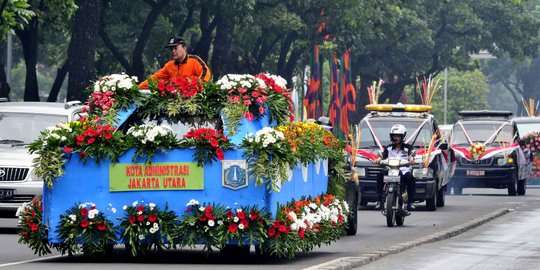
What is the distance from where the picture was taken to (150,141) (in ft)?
51.8

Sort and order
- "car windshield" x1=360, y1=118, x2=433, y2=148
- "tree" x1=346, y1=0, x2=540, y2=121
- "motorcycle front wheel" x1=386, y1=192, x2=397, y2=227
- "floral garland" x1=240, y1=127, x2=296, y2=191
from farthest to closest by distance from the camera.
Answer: "tree" x1=346, y1=0, x2=540, y2=121
"car windshield" x1=360, y1=118, x2=433, y2=148
"motorcycle front wheel" x1=386, y1=192, x2=397, y2=227
"floral garland" x1=240, y1=127, x2=296, y2=191

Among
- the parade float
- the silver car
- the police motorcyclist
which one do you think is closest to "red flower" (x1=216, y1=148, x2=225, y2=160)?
the parade float

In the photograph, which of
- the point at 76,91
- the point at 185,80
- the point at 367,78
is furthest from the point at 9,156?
the point at 367,78

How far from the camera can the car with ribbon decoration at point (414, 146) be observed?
31.5 meters

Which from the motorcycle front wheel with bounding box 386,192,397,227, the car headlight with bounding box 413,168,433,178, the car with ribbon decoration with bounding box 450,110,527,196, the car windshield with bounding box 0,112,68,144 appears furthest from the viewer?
the car with ribbon decoration with bounding box 450,110,527,196

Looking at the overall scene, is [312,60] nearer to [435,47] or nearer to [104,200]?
[435,47]

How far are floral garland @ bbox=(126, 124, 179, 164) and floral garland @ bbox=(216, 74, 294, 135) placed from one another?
0.63 meters

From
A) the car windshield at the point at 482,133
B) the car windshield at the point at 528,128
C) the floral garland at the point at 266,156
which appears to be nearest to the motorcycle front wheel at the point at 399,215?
the floral garland at the point at 266,156

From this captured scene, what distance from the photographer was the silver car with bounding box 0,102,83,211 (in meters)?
21.8

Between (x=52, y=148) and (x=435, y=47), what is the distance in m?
53.9

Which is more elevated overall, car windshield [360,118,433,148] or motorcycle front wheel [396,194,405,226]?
car windshield [360,118,433,148]

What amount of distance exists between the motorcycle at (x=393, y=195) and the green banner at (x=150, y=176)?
30.9 feet

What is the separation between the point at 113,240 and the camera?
1578 centimetres

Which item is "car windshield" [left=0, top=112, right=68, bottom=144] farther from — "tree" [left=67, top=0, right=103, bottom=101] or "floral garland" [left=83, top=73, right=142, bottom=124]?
"tree" [left=67, top=0, right=103, bottom=101]
